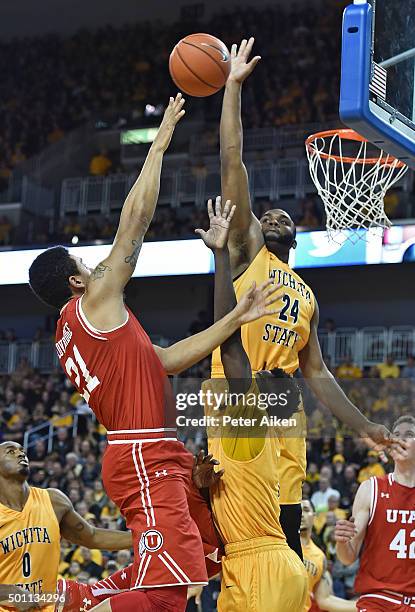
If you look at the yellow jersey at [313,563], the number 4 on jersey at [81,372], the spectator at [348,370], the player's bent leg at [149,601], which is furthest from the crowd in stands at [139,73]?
the player's bent leg at [149,601]

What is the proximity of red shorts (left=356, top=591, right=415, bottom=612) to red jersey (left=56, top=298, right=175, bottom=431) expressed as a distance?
204 centimetres

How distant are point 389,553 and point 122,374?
7.38ft

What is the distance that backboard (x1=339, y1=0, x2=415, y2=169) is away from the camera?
481cm

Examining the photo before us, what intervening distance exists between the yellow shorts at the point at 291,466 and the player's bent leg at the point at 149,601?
0.90 meters

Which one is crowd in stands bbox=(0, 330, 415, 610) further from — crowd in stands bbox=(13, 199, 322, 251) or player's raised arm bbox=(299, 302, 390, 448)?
player's raised arm bbox=(299, 302, 390, 448)

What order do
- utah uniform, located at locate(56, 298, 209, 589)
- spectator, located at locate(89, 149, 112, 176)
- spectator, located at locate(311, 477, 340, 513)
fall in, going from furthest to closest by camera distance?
spectator, located at locate(89, 149, 112, 176) → spectator, located at locate(311, 477, 340, 513) → utah uniform, located at locate(56, 298, 209, 589)

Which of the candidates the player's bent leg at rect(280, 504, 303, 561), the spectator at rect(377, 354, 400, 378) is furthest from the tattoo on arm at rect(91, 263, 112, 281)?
the spectator at rect(377, 354, 400, 378)

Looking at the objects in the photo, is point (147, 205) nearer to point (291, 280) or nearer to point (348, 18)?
point (291, 280)

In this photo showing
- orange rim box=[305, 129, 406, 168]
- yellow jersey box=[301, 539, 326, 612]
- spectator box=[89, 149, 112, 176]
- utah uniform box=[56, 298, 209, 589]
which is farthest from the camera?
spectator box=[89, 149, 112, 176]

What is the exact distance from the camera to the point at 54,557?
20.3 feet

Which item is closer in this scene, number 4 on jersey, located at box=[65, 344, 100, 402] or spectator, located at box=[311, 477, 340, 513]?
number 4 on jersey, located at box=[65, 344, 100, 402]

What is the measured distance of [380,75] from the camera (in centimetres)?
503

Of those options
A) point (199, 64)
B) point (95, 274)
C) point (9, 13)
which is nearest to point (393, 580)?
point (95, 274)

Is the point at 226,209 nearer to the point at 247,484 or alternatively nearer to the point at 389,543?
the point at 247,484
